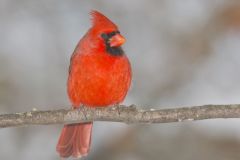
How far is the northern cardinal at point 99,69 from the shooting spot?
4.19 meters

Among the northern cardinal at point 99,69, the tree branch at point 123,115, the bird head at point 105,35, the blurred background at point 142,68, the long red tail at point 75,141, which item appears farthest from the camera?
the blurred background at point 142,68

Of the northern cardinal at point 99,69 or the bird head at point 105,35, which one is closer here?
the northern cardinal at point 99,69

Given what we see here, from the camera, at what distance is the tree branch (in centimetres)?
348

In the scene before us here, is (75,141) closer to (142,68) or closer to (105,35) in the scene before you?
(105,35)

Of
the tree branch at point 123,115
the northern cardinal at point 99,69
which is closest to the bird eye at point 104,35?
the northern cardinal at point 99,69

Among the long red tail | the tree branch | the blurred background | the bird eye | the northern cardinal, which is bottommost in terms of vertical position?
the tree branch

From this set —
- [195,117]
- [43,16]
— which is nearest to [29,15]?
[43,16]

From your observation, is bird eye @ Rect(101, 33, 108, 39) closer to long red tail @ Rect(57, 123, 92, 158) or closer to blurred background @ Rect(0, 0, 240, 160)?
long red tail @ Rect(57, 123, 92, 158)

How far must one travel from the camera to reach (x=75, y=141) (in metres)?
4.65

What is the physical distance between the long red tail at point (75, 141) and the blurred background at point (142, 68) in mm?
1125

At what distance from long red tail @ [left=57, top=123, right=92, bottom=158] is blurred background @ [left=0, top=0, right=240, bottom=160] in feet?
3.69

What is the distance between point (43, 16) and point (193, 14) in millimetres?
1630

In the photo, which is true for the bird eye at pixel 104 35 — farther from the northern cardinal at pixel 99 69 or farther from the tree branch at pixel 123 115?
the tree branch at pixel 123 115

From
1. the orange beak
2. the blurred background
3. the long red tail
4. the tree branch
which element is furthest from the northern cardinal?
the blurred background
